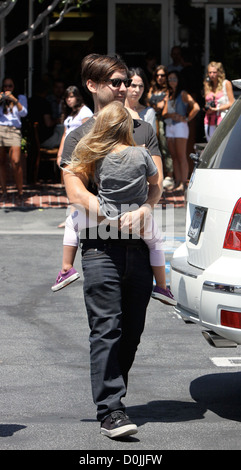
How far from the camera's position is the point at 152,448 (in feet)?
16.2

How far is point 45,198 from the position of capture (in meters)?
15.8

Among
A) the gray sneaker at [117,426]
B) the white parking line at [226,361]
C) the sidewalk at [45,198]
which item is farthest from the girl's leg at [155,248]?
the sidewalk at [45,198]

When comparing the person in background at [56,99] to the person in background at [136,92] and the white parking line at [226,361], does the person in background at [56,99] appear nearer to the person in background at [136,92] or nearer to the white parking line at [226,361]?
the person in background at [136,92]

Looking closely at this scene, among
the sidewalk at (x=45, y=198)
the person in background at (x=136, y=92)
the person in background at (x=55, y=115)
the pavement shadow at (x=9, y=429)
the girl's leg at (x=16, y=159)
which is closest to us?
→ the pavement shadow at (x=9, y=429)

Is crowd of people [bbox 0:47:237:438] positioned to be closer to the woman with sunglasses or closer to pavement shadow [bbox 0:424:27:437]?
pavement shadow [bbox 0:424:27:437]

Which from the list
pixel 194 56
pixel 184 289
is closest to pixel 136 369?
pixel 184 289

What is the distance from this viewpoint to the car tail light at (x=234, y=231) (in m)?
5.17

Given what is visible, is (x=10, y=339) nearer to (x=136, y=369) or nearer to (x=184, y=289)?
(x=136, y=369)

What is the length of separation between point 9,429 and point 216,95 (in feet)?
34.3

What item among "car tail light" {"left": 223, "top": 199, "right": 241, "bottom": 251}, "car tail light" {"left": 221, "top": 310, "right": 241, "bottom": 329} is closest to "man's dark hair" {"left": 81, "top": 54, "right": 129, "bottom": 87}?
"car tail light" {"left": 223, "top": 199, "right": 241, "bottom": 251}

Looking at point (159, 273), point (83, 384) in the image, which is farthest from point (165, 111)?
point (159, 273)

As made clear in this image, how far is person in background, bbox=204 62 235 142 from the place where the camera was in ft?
48.8

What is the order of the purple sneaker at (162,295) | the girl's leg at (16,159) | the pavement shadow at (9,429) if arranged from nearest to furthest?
the pavement shadow at (9,429)
the purple sneaker at (162,295)
the girl's leg at (16,159)

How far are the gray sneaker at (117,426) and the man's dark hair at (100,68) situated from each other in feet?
5.92
